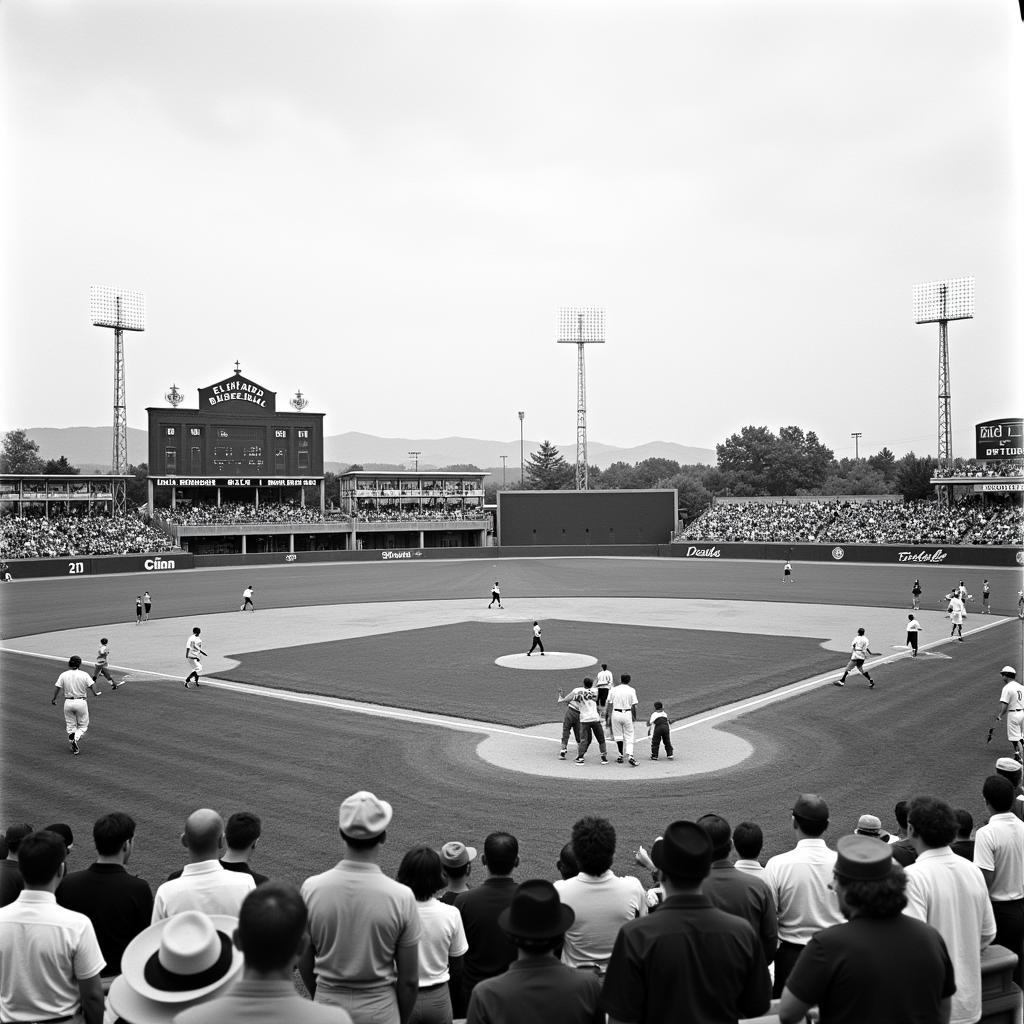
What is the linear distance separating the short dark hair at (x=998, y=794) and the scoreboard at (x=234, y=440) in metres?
83.8

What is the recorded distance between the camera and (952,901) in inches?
217

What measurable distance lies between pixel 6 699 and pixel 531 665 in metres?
14.3

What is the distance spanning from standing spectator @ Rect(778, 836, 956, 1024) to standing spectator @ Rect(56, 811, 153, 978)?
437cm

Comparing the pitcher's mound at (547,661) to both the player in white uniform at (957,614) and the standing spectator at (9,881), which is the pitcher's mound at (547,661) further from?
the standing spectator at (9,881)

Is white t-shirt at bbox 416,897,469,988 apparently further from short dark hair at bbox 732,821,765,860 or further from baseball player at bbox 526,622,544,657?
baseball player at bbox 526,622,544,657

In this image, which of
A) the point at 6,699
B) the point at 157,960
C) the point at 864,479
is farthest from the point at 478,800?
the point at 864,479

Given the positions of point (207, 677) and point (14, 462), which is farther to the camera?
point (14, 462)

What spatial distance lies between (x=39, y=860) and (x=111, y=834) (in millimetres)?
1069

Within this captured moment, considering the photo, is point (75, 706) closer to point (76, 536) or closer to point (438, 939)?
point (438, 939)

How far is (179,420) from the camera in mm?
84062

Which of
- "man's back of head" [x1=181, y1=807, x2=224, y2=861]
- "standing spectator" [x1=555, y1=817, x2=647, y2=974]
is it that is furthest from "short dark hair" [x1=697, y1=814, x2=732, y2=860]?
"man's back of head" [x1=181, y1=807, x2=224, y2=861]

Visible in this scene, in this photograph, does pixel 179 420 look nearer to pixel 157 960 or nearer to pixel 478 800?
pixel 478 800

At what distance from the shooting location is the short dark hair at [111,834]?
6.18 metres

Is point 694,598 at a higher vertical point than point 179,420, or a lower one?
lower
